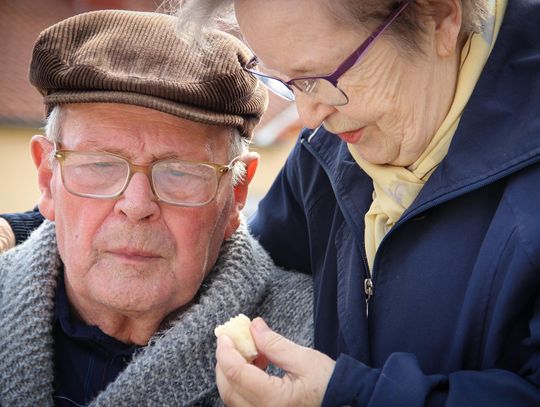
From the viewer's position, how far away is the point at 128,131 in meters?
2.15

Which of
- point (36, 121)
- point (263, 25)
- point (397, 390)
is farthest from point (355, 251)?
point (36, 121)

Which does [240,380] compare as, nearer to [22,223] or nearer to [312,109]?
[312,109]

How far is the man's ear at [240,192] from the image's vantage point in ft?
8.00

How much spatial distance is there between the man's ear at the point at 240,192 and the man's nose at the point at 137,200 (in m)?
0.36

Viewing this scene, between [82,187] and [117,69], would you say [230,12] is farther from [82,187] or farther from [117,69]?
[82,187]

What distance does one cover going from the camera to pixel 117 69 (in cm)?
210

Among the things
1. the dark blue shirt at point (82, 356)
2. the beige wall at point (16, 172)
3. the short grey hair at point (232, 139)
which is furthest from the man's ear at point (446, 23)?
the beige wall at point (16, 172)

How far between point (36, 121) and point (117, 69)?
8.70 ft

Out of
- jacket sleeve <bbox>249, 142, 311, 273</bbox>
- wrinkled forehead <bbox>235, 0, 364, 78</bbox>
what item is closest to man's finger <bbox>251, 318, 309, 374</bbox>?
wrinkled forehead <bbox>235, 0, 364, 78</bbox>

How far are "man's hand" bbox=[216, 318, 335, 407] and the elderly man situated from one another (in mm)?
504

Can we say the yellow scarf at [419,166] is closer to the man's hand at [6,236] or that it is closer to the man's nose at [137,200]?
the man's nose at [137,200]

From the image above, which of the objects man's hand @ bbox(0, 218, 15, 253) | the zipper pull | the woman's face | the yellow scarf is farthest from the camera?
man's hand @ bbox(0, 218, 15, 253)

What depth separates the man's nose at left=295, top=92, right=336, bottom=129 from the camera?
177 cm

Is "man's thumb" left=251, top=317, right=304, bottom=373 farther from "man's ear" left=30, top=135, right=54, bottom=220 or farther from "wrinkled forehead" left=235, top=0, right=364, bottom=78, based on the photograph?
"man's ear" left=30, top=135, right=54, bottom=220
